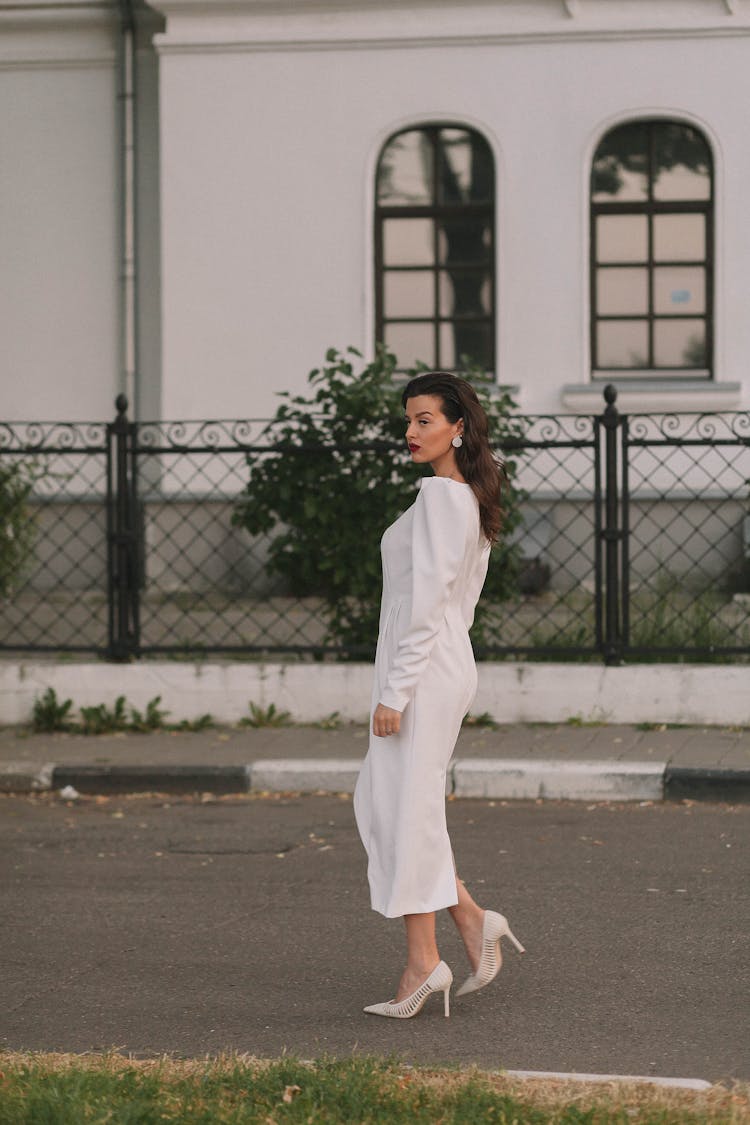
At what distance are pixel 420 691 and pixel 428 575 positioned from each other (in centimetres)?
33

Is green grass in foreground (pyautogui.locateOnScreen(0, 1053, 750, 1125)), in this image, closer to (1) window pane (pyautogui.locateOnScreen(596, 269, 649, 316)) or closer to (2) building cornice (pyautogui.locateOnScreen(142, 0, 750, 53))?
(1) window pane (pyautogui.locateOnScreen(596, 269, 649, 316))

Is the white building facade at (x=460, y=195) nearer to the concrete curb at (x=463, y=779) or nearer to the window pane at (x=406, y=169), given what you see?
the window pane at (x=406, y=169)

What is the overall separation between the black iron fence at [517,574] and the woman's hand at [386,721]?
469cm

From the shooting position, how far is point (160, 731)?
31.6 feet

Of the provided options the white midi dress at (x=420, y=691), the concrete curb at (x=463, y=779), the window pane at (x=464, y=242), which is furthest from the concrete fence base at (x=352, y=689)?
the window pane at (x=464, y=242)

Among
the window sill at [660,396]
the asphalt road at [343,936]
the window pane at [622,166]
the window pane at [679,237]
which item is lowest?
the asphalt road at [343,936]

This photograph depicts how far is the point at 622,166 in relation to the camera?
48.6 ft

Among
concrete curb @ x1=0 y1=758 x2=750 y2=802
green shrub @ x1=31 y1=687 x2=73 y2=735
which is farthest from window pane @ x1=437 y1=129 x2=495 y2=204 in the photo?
concrete curb @ x1=0 y1=758 x2=750 y2=802

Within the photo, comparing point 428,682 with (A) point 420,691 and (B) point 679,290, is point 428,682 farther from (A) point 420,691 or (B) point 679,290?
(B) point 679,290

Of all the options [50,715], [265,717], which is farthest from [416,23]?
[50,715]

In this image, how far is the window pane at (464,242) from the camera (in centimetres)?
1505

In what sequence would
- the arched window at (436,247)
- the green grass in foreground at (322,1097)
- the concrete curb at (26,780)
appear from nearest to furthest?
the green grass in foreground at (322,1097), the concrete curb at (26,780), the arched window at (436,247)

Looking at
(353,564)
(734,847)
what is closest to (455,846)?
(734,847)

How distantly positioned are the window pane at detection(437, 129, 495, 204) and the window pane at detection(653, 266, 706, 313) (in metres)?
1.69
